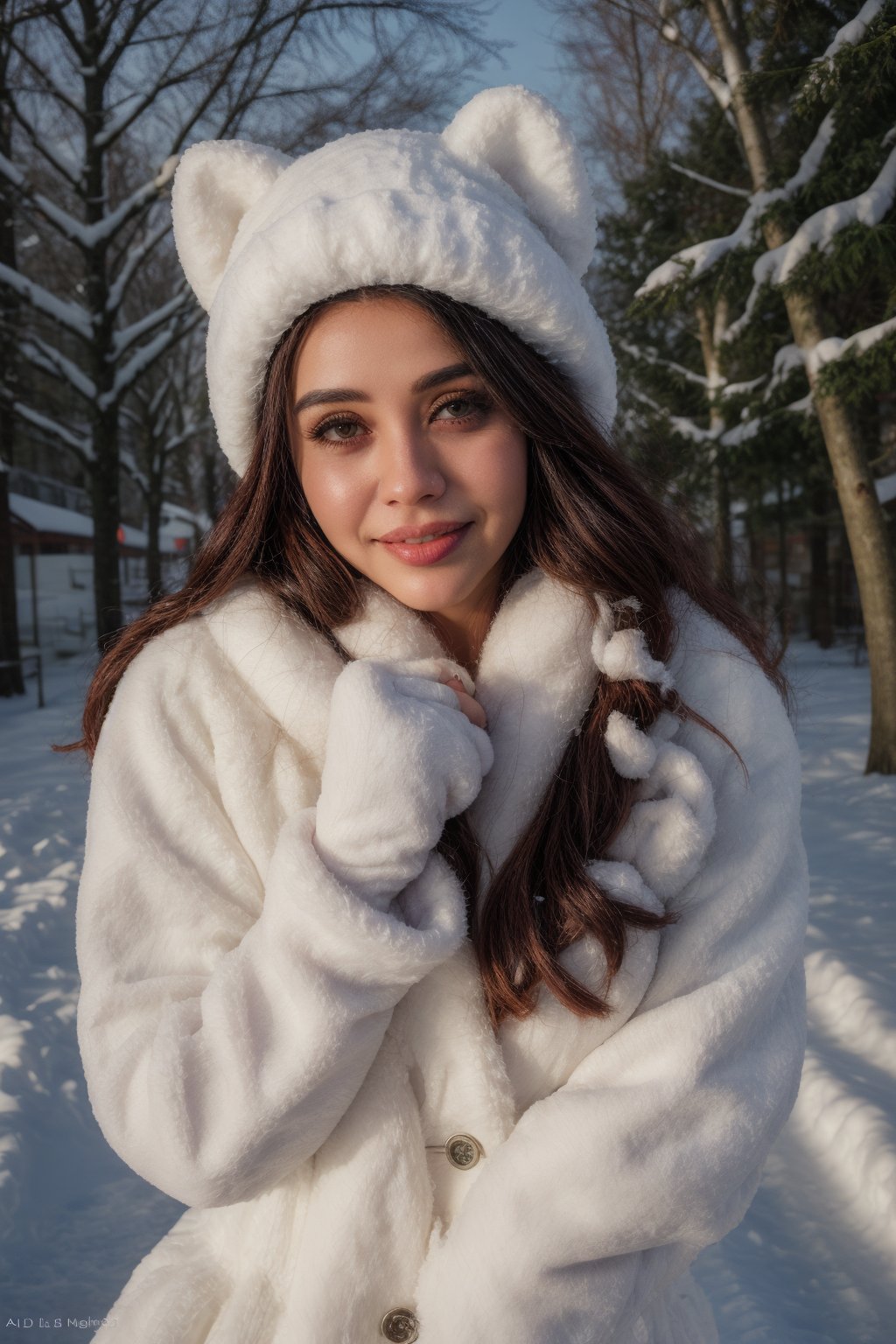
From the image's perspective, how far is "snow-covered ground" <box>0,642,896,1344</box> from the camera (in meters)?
2.66

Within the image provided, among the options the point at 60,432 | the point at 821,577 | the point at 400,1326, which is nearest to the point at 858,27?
the point at 400,1326

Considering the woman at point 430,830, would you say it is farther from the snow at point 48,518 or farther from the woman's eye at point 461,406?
the snow at point 48,518

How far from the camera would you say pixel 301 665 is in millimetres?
1585

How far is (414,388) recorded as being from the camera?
1.48 m

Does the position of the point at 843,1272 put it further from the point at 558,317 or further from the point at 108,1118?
the point at 558,317

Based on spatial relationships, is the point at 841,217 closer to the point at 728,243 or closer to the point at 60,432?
the point at 728,243

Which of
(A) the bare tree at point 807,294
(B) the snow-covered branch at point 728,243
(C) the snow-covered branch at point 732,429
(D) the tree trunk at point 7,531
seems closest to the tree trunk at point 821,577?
(C) the snow-covered branch at point 732,429

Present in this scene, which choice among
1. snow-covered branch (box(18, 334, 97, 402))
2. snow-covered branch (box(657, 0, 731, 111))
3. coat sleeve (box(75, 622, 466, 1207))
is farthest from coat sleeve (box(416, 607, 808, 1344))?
snow-covered branch (box(18, 334, 97, 402))

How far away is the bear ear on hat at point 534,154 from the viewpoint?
61.4 inches

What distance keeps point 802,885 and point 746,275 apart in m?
7.82

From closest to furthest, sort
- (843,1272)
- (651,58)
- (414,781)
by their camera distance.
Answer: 1. (414,781)
2. (843,1272)
3. (651,58)

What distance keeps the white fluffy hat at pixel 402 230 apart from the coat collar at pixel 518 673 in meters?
0.37

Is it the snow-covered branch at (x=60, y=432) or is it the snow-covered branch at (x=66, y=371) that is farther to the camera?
the snow-covered branch at (x=60, y=432)

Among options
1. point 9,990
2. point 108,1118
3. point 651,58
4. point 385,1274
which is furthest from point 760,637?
point 651,58
